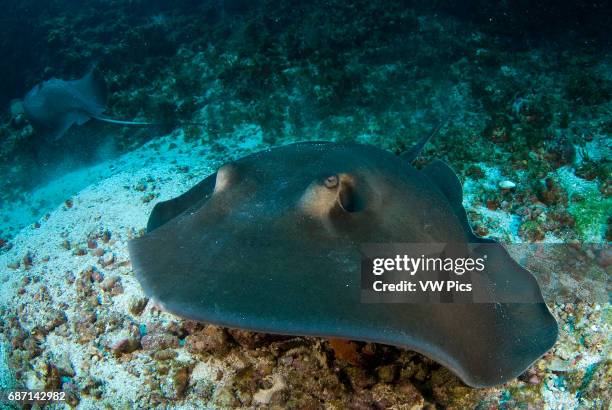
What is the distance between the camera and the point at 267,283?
1.80 m

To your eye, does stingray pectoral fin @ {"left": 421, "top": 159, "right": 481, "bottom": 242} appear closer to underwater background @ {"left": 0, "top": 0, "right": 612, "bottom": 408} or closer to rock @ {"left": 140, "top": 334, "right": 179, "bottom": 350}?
underwater background @ {"left": 0, "top": 0, "right": 612, "bottom": 408}

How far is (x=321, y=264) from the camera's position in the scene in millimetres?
1957

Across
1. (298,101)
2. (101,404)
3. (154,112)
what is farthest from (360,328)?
(154,112)

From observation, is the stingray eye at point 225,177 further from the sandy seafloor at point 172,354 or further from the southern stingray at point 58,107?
the southern stingray at point 58,107

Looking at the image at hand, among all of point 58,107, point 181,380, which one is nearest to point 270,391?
point 181,380

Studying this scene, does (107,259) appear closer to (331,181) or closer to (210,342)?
(210,342)

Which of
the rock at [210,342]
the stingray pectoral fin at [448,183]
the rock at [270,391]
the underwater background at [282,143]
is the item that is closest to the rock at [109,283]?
the underwater background at [282,143]

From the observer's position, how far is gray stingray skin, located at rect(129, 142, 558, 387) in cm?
173

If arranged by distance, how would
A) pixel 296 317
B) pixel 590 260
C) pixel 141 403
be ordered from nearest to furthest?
1. pixel 296 317
2. pixel 141 403
3. pixel 590 260

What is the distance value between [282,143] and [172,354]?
405 cm

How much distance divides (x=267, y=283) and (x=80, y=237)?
3.82m

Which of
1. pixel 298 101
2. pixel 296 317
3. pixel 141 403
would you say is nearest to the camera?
pixel 296 317

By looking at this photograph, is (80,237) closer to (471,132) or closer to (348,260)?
(348,260)

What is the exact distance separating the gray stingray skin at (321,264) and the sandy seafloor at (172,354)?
62cm
